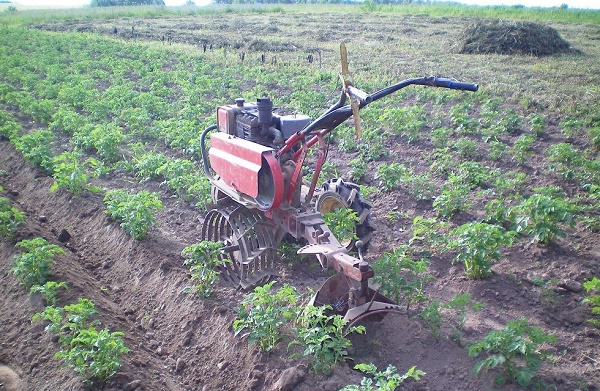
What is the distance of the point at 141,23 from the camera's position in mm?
37750

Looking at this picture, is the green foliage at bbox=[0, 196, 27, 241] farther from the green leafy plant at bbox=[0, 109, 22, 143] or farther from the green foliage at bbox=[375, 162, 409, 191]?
the green foliage at bbox=[375, 162, 409, 191]

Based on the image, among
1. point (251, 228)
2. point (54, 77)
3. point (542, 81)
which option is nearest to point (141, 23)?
point (54, 77)

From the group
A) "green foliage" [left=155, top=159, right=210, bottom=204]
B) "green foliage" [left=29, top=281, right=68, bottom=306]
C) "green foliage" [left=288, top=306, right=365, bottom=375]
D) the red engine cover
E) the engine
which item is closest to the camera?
"green foliage" [left=288, top=306, right=365, bottom=375]

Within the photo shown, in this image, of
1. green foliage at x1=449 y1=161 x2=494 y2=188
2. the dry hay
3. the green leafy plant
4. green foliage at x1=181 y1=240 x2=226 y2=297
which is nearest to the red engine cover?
green foliage at x1=181 y1=240 x2=226 y2=297

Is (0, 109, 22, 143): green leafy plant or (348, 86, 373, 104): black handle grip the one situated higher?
(348, 86, 373, 104): black handle grip

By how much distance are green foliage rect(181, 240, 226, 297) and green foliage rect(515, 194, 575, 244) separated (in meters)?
3.48

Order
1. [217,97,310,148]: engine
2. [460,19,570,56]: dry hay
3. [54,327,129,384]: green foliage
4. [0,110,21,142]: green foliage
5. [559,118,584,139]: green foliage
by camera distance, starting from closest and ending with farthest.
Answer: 1. [54,327,129,384]: green foliage
2. [217,97,310,148]: engine
3. [559,118,584,139]: green foliage
4. [0,110,21,142]: green foliage
5. [460,19,570,56]: dry hay

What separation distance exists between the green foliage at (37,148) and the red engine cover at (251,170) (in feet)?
14.2

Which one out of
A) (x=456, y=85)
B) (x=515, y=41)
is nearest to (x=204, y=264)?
(x=456, y=85)

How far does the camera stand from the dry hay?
65.2ft

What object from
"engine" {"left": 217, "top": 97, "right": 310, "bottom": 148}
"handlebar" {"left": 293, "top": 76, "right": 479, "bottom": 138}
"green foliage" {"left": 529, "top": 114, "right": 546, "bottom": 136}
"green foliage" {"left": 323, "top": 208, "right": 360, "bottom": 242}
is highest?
"handlebar" {"left": 293, "top": 76, "right": 479, "bottom": 138}

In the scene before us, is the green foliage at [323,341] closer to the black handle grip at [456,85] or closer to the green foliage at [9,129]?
the black handle grip at [456,85]

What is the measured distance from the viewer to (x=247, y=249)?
20.6ft

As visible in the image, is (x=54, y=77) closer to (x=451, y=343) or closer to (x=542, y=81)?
(x=542, y=81)
